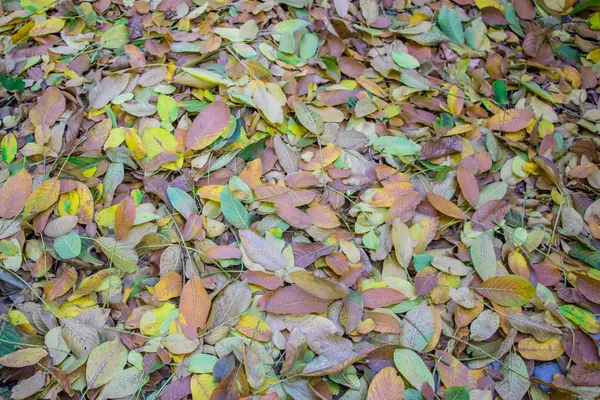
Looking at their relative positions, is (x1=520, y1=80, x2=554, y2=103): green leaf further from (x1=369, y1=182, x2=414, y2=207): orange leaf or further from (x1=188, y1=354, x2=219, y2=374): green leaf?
(x1=188, y1=354, x2=219, y2=374): green leaf

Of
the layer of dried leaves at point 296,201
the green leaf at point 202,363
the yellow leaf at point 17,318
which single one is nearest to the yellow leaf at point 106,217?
the layer of dried leaves at point 296,201

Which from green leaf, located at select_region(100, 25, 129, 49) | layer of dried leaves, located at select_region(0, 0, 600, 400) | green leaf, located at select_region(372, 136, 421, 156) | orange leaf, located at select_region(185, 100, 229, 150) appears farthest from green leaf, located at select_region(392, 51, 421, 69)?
green leaf, located at select_region(100, 25, 129, 49)

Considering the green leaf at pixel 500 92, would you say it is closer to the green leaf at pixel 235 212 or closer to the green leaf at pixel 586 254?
the green leaf at pixel 586 254

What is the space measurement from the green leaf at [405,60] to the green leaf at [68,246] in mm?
845

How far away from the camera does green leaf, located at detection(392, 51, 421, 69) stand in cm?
122

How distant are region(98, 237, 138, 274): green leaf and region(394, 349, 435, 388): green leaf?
0.51 m

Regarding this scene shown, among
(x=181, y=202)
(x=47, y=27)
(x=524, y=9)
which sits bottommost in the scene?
(x=181, y=202)

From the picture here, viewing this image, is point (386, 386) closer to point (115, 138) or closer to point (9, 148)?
point (115, 138)

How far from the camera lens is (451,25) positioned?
4.22 feet

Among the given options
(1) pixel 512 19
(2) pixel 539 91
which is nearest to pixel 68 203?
Result: (2) pixel 539 91

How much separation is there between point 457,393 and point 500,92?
0.75 meters

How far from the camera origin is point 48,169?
3.28 feet

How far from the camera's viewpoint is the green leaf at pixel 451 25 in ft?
4.21

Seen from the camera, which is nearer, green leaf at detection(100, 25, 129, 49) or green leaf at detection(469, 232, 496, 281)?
green leaf at detection(469, 232, 496, 281)
